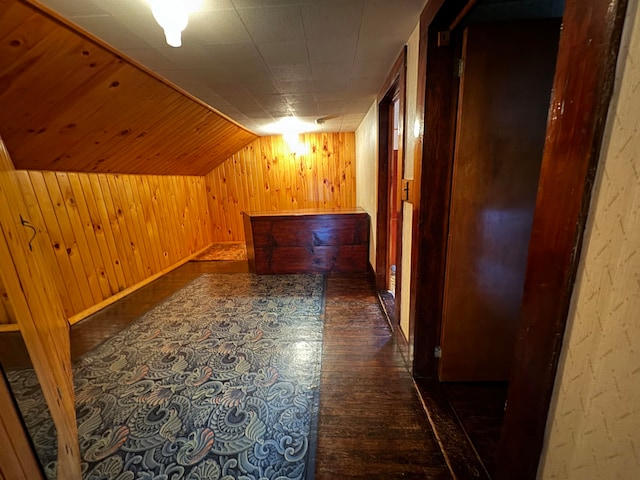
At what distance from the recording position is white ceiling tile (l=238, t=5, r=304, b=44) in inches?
48.6

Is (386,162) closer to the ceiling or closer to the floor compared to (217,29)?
closer to the floor

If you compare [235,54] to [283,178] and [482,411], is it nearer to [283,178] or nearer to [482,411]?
[482,411]

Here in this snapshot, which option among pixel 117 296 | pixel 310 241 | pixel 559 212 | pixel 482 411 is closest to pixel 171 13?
pixel 559 212

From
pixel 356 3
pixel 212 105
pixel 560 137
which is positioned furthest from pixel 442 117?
pixel 212 105

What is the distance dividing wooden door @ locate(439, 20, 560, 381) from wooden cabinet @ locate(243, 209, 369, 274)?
6.39 ft

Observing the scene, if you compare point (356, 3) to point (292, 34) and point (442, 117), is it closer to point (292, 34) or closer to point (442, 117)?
point (292, 34)

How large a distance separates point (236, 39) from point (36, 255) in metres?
1.42

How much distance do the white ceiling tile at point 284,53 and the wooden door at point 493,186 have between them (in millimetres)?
945

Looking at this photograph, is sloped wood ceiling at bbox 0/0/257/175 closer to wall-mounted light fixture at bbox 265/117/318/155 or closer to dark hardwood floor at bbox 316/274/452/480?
wall-mounted light fixture at bbox 265/117/318/155

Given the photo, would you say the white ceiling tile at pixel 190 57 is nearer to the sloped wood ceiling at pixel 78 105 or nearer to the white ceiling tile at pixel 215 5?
the sloped wood ceiling at pixel 78 105

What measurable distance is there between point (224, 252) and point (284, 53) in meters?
3.66

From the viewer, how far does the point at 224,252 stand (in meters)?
4.68

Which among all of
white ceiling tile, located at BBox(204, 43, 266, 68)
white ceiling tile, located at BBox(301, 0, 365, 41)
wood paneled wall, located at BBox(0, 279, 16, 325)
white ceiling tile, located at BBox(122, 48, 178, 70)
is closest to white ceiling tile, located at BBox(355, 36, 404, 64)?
white ceiling tile, located at BBox(301, 0, 365, 41)

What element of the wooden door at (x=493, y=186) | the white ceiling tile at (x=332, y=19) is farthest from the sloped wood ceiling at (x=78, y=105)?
the wooden door at (x=493, y=186)
